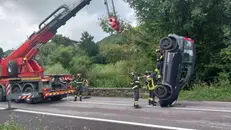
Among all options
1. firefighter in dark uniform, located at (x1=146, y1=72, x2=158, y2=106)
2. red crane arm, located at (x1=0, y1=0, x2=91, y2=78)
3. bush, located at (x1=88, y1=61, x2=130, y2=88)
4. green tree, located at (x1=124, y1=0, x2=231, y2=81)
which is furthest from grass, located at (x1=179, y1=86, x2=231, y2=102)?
red crane arm, located at (x1=0, y1=0, x2=91, y2=78)

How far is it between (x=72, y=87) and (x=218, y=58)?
799 cm

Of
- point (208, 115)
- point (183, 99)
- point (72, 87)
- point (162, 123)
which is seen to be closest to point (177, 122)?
point (162, 123)

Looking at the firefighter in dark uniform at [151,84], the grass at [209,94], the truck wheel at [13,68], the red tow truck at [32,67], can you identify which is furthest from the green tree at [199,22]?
the truck wheel at [13,68]

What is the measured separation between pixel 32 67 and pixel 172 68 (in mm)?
7608

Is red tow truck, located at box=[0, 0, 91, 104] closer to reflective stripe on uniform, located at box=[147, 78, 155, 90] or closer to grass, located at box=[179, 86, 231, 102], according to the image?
reflective stripe on uniform, located at box=[147, 78, 155, 90]

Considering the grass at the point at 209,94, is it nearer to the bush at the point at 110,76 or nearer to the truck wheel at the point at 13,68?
the bush at the point at 110,76

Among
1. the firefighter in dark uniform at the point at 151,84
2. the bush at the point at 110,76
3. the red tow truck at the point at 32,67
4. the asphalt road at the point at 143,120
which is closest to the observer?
the asphalt road at the point at 143,120

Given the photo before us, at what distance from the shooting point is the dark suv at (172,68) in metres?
10.5

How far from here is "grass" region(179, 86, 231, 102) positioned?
41.9ft

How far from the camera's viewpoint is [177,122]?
297 inches

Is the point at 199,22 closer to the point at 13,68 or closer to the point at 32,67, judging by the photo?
the point at 32,67

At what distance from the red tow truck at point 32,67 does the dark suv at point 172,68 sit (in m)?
5.75

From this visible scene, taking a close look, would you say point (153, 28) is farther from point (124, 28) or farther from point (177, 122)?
point (177, 122)

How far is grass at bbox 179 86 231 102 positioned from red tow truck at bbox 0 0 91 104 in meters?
5.96
